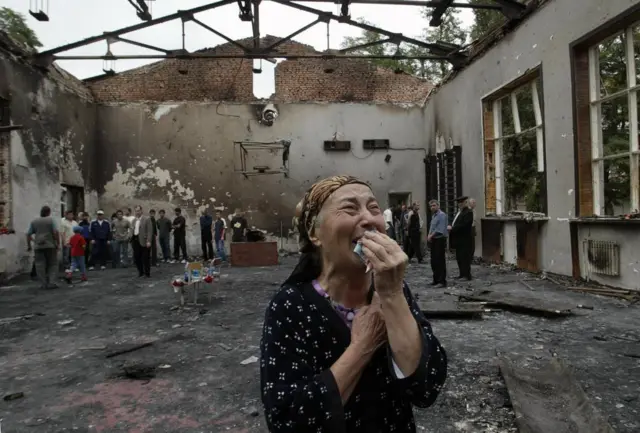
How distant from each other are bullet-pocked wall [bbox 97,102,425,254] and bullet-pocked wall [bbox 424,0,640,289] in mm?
5376

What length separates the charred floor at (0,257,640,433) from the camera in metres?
3.05

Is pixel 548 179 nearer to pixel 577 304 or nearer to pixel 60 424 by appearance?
pixel 577 304

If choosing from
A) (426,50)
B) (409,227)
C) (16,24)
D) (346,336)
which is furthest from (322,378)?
(426,50)

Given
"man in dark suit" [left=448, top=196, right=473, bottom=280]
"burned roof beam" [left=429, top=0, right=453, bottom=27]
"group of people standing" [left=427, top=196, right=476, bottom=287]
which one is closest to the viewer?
"group of people standing" [left=427, top=196, right=476, bottom=287]

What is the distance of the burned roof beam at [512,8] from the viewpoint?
8972 mm

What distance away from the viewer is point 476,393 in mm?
3324

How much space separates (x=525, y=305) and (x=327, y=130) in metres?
11.6

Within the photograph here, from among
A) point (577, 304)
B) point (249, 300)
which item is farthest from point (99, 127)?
point (577, 304)

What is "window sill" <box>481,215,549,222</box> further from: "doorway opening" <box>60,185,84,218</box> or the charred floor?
"doorway opening" <box>60,185,84,218</box>

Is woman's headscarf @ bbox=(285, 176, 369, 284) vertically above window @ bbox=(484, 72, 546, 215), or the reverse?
window @ bbox=(484, 72, 546, 215)


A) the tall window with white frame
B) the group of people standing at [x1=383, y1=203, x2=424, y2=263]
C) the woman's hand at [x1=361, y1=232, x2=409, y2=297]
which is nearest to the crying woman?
the woman's hand at [x1=361, y1=232, x2=409, y2=297]

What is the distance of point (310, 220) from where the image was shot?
1.47m

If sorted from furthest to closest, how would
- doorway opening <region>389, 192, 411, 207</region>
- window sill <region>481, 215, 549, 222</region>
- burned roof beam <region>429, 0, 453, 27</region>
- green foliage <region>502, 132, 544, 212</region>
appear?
doorway opening <region>389, 192, 411, 207</region>, green foliage <region>502, 132, 544, 212</region>, burned roof beam <region>429, 0, 453, 27</region>, window sill <region>481, 215, 549, 222</region>

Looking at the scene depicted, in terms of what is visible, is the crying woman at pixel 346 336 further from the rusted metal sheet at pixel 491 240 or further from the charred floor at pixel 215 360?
the rusted metal sheet at pixel 491 240
